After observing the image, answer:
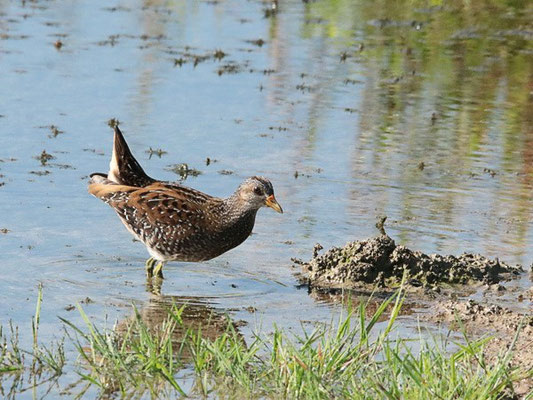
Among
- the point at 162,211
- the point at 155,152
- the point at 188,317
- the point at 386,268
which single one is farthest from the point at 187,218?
the point at 155,152

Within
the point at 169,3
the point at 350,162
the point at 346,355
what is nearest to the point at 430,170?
the point at 350,162

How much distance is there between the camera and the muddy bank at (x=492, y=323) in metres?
6.89

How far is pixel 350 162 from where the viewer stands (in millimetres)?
11734

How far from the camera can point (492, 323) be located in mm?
7574

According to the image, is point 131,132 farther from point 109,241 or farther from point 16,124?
point 109,241

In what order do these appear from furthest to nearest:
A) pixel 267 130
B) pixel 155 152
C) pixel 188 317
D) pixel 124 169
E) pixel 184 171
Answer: pixel 267 130 → pixel 155 152 → pixel 184 171 → pixel 124 169 → pixel 188 317

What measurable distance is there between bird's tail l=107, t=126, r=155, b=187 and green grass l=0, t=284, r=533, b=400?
3093 millimetres

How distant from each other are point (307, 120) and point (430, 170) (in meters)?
2.05

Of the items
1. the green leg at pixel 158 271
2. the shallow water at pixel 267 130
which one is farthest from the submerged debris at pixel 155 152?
the green leg at pixel 158 271

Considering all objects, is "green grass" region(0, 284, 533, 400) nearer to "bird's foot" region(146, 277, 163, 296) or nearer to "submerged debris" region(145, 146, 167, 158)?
"bird's foot" region(146, 277, 163, 296)

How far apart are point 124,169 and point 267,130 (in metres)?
3.58

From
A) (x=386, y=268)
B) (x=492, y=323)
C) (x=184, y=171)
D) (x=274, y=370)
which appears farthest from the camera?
(x=184, y=171)

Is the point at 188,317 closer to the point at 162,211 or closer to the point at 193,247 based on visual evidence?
the point at 193,247

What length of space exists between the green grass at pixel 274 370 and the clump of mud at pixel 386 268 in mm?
2133
